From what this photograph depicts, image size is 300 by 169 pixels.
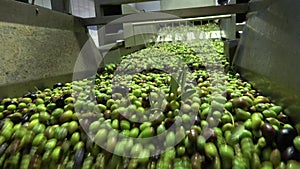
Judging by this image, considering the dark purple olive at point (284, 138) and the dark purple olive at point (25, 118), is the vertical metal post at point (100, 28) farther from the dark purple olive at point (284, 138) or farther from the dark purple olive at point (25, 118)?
the dark purple olive at point (284, 138)

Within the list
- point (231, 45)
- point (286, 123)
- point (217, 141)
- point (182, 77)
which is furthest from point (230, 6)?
point (217, 141)

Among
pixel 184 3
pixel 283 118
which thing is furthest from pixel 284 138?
pixel 184 3

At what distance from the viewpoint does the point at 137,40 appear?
12.5 ft

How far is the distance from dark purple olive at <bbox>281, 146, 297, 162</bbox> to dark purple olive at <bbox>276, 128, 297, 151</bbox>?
0.02 m

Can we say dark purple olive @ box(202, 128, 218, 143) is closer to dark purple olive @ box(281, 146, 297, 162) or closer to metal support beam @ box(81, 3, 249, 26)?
dark purple olive @ box(281, 146, 297, 162)

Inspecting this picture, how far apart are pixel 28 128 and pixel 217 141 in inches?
27.1

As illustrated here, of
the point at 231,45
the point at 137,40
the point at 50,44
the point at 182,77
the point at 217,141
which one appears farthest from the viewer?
the point at 137,40

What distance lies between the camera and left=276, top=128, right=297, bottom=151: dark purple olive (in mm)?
733

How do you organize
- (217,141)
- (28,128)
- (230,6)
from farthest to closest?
1. (230,6)
2. (28,128)
3. (217,141)

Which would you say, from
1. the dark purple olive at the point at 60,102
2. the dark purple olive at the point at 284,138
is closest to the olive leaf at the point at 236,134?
the dark purple olive at the point at 284,138

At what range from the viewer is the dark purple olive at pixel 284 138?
0.73 metres

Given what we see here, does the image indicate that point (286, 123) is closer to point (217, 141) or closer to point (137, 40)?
point (217, 141)

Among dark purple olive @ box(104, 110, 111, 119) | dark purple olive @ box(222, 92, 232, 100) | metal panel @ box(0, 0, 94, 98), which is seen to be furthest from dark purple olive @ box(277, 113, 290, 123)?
metal panel @ box(0, 0, 94, 98)

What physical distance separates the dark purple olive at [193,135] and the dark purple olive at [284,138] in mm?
241
